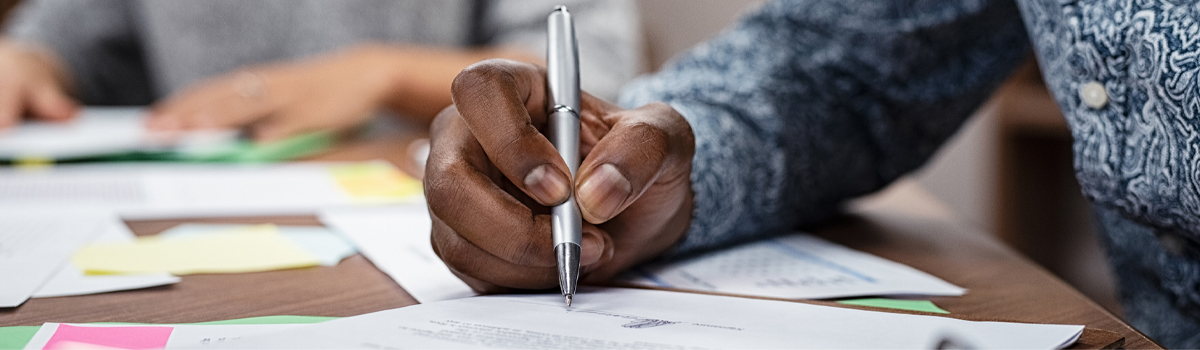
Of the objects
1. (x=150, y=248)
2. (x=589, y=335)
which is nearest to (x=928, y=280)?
(x=589, y=335)

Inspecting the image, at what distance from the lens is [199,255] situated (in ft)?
1.36

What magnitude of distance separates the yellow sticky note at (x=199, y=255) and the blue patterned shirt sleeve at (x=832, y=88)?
21cm

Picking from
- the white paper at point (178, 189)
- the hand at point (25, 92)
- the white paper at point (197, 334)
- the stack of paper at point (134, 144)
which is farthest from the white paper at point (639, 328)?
the hand at point (25, 92)

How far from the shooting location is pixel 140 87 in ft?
4.64

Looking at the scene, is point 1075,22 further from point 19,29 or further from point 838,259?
point 19,29

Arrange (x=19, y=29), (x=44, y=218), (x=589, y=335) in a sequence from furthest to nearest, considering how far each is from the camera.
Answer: (x=19, y=29), (x=44, y=218), (x=589, y=335)

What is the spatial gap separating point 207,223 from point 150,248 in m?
0.08

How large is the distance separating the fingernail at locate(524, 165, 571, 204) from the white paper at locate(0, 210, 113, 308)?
0.20 m

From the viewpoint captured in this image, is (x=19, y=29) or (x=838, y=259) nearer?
(x=838, y=259)

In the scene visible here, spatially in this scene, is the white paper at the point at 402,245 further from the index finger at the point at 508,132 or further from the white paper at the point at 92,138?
the white paper at the point at 92,138

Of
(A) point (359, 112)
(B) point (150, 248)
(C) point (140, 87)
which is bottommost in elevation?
(B) point (150, 248)

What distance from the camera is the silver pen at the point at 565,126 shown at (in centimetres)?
30

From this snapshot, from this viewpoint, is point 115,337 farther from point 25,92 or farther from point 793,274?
point 25,92

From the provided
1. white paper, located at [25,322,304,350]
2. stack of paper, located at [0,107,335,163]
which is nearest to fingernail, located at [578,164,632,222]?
white paper, located at [25,322,304,350]
